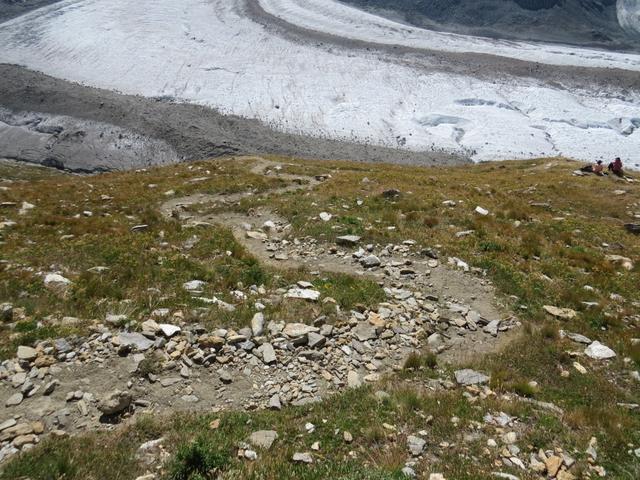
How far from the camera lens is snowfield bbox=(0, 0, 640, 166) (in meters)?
56.8

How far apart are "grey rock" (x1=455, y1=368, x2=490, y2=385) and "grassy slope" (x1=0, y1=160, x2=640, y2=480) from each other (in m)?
0.30

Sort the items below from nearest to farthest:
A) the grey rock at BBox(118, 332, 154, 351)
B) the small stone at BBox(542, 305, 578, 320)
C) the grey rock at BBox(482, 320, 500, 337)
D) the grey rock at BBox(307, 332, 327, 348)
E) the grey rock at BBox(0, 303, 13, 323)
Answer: the grey rock at BBox(118, 332, 154, 351)
the grey rock at BBox(0, 303, 13, 323)
the grey rock at BBox(307, 332, 327, 348)
the grey rock at BBox(482, 320, 500, 337)
the small stone at BBox(542, 305, 578, 320)

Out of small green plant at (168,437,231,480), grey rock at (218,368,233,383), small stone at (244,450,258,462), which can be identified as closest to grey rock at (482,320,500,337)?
grey rock at (218,368,233,383)

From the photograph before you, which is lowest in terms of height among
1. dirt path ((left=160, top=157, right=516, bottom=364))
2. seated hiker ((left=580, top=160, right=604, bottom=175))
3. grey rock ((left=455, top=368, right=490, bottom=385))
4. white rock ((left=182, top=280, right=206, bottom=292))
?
seated hiker ((left=580, top=160, right=604, bottom=175))

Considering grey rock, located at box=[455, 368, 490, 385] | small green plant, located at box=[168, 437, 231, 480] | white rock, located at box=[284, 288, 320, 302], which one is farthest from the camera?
white rock, located at box=[284, 288, 320, 302]

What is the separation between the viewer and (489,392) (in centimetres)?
771

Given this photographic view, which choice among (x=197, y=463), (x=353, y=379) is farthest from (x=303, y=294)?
(x=197, y=463)

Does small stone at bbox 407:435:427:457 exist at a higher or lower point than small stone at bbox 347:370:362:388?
higher

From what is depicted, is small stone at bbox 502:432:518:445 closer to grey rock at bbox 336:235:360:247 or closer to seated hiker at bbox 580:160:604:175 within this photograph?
grey rock at bbox 336:235:360:247

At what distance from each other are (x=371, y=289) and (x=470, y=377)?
371 cm

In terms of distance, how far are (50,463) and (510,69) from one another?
82698 mm

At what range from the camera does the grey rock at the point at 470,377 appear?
8.08 m

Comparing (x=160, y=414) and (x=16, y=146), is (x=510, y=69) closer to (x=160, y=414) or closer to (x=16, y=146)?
(x=16, y=146)

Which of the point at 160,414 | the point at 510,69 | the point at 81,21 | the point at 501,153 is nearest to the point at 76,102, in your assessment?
the point at 81,21
